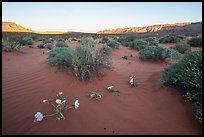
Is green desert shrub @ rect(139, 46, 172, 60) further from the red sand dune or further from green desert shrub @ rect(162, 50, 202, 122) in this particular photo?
green desert shrub @ rect(162, 50, 202, 122)

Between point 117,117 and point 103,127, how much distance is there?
1.26 ft

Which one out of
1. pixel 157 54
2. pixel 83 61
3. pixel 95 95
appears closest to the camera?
pixel 95 95

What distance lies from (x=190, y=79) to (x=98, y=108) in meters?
1.91

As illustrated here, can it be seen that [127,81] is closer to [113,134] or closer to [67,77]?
[67,77]

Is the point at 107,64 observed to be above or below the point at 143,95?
above

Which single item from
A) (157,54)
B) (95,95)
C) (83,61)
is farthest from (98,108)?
(157,54)

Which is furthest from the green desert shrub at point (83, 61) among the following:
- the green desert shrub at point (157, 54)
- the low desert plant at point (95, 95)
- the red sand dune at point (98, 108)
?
the green desert shrub at point (157, 54)

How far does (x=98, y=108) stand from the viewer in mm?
3344

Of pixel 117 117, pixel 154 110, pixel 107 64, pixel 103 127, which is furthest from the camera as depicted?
pixel 107 64

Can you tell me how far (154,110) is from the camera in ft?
10.8

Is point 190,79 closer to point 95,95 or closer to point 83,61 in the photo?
point 95,95

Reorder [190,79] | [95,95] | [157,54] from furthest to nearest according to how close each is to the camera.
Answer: [157,54], [95,95], [190,79]

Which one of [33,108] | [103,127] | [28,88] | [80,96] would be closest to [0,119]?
[33,108]

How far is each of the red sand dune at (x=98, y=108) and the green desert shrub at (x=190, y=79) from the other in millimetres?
178
